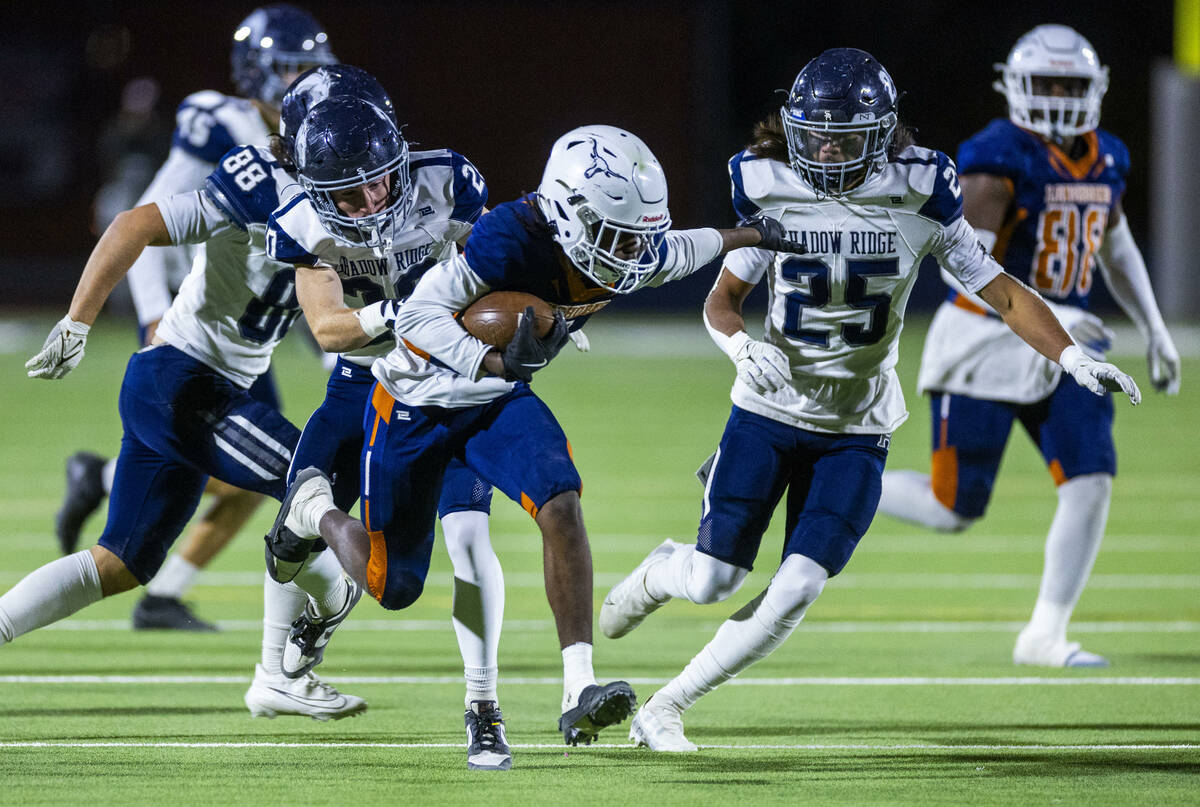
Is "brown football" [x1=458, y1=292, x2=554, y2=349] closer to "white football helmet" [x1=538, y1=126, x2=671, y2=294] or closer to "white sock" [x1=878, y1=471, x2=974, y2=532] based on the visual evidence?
"white football helmet" [x1=538, y1=126, x2=671, y2=294]

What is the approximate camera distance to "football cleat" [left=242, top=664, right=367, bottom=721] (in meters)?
4.38

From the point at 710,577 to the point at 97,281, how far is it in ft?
5.22

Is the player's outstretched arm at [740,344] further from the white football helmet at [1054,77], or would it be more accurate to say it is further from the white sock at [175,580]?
the white sock at [175,580]

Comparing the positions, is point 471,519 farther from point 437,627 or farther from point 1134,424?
point 1134,424

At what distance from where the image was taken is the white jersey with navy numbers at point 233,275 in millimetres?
4238

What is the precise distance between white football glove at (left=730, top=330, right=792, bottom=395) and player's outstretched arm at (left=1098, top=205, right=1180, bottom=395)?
1.96 m

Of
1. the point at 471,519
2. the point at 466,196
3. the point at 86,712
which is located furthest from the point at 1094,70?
the point at 86,712

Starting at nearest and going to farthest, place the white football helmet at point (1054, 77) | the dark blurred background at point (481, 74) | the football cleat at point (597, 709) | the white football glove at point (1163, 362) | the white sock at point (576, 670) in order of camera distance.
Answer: the football cleat at point (597, 709) → the white sock at point (576, 670) → the white football helmet at point (1054, 77) → the white football glove at point (1163, 362) → the dark blurred background at point (481, 74)

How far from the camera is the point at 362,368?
4.30 m

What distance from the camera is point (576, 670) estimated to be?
145 inches

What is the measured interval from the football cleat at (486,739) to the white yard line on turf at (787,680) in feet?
3.59

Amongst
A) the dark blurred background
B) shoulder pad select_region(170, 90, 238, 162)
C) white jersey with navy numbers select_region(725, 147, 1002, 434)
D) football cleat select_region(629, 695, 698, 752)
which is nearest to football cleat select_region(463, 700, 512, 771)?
football cleat select_region(629, 695, 698, 752)

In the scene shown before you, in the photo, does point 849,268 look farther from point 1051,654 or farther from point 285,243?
point 1051,654

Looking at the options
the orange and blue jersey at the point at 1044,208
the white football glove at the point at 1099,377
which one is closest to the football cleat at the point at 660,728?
the white football glove at the point at 1099,377
